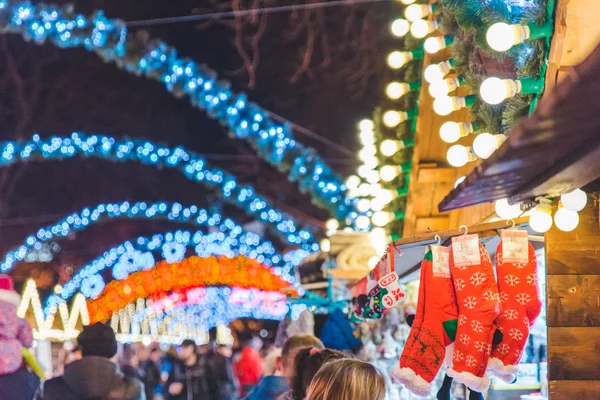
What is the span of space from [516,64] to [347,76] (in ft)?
42.8

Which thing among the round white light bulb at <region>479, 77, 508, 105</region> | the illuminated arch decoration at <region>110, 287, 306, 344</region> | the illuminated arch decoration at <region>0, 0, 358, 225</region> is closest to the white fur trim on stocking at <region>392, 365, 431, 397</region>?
the round white light bulb at <region>479, 77, 508, 105</region>

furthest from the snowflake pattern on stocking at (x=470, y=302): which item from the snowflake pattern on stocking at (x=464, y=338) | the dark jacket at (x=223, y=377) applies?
the dark jacket at (x=223, y=377)

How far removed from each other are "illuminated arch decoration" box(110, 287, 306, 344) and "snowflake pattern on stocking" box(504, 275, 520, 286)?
15.0 meters

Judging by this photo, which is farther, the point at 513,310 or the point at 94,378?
the point at 94,378

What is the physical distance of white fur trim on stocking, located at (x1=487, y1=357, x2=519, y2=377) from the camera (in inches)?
140

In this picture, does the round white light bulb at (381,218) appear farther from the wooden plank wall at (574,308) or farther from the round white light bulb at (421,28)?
the wooden plank wall at (574,308)

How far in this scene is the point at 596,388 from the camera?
139 inches

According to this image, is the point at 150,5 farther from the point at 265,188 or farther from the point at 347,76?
the point at 265,188

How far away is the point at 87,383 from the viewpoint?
5.62 meters

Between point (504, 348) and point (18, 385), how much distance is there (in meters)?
4.01

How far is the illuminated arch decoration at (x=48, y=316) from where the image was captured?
1950 cm

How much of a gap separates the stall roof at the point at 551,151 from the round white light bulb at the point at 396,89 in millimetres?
3783

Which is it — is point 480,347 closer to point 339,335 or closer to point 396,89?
point 396,89

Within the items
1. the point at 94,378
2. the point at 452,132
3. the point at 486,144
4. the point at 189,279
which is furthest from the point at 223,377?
the point at 189,279
